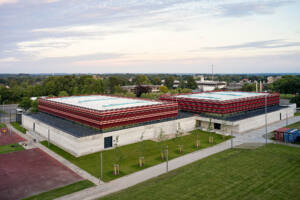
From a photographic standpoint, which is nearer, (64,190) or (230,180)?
(64,190)

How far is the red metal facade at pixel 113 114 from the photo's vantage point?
5297 cm

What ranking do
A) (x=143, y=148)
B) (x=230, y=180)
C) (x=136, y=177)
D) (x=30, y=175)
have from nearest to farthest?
(x=230, y=180)
(x=136, y=177)
(x=30, y=175)
(x=143, y=148)

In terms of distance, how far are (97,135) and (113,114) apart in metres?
Answer: 6.53

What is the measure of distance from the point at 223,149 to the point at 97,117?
28105 millimetres

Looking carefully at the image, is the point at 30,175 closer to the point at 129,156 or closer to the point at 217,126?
the point at 129,156

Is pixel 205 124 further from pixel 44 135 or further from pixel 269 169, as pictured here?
pixel 44 135

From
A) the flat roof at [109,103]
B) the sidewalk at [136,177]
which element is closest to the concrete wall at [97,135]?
the flat roof at [109,103]

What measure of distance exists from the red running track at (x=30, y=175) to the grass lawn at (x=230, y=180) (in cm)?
1073

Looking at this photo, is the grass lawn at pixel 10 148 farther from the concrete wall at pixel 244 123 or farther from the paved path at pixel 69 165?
the concrete wall at pixel 244 123

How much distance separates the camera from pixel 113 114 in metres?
53.7

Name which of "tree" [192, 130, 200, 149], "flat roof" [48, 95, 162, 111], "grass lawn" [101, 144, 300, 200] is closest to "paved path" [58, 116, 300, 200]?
"grass lawn" [101, 144, 300, 200]

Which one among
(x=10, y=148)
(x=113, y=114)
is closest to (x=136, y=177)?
(x=113, y=114)

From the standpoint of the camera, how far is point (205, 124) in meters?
69.1

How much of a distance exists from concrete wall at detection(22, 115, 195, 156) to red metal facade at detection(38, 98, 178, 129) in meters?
2.74
